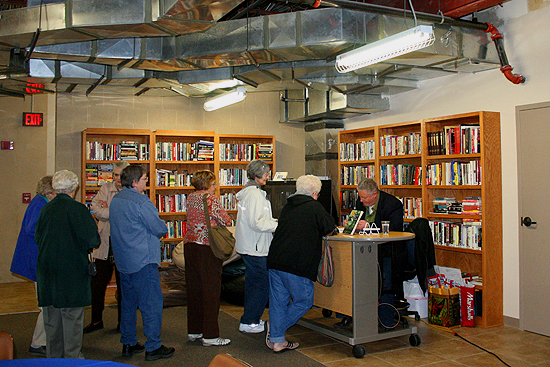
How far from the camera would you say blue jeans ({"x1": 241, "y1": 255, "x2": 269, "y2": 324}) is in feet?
15.7

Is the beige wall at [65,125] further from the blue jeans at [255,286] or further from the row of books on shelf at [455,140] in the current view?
the blue jeans at [255,286]

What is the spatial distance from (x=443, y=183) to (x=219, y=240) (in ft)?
9.65

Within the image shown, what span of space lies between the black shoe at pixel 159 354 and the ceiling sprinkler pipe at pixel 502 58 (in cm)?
434

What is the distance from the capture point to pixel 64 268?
3650 millimetres

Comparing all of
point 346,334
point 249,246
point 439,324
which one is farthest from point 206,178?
point 439,324

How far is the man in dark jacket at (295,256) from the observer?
13.6ft

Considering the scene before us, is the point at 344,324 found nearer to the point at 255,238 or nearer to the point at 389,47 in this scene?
the point at 255,238

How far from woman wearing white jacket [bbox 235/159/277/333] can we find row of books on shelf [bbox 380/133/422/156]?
2409 millimetres

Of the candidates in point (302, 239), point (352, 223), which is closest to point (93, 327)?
point (302, 239)

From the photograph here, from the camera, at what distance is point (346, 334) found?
174 inches

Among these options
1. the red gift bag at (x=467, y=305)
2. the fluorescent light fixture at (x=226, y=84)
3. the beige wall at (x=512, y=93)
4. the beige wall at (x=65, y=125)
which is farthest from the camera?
the beige wall at (x=65, y=125)

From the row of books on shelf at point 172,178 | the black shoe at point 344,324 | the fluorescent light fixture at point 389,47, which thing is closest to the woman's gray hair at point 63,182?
the fluorescent light fixture at point 389,47

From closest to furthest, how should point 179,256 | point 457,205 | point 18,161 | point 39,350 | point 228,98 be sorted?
1. point 39,350
2. point 457,205
3. point 179,256
4. point 228,98
5. point 18,161

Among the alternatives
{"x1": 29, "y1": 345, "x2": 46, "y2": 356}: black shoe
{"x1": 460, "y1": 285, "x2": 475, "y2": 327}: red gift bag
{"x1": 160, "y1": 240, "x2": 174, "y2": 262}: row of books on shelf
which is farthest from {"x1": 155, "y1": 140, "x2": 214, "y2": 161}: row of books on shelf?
{"x1": 460, "y1": 285, "x2": 475, "y2": 327}: red gift bag
